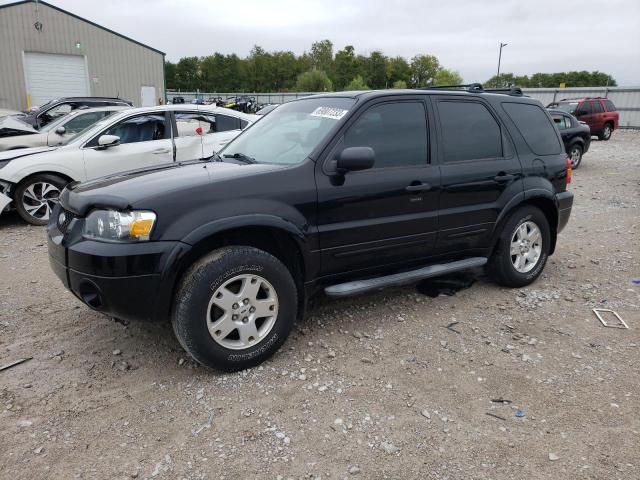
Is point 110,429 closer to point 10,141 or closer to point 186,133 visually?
point 186,133

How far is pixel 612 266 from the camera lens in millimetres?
5539

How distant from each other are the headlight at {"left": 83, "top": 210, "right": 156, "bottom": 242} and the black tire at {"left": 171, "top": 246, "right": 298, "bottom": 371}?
0.37 meters

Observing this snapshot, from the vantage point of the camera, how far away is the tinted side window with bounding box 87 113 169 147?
7.17 meters

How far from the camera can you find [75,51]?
24.2 m

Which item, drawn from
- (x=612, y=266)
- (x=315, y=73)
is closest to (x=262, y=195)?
(x=612, y=266)

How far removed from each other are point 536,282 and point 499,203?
1153 mm

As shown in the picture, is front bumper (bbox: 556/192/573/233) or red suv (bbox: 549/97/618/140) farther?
red suv (bbox: 549/97/618/140)

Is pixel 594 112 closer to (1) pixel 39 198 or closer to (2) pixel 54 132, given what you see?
(2) pixel 54 132

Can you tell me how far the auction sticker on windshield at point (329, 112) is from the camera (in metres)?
3.64

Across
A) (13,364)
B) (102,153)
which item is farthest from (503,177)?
(102,153)

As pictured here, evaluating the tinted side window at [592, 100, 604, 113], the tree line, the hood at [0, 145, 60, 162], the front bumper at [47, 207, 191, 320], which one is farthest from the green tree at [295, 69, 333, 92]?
the front bumper at [47, 207, 191, 320]

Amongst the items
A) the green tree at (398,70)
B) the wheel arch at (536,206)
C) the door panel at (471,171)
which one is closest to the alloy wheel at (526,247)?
the wheel arch at (536,206)

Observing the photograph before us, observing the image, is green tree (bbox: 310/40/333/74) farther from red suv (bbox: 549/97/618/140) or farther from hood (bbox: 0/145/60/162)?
hood (bbox: 0/145/60/162)

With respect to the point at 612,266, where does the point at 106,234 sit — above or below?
above
